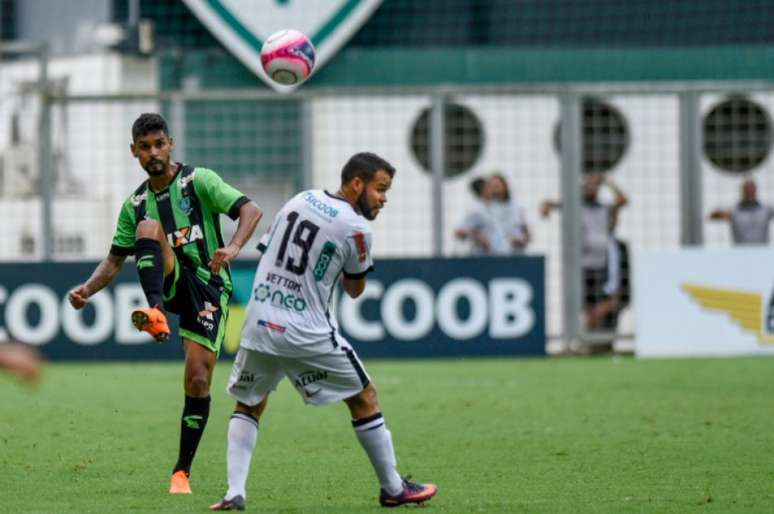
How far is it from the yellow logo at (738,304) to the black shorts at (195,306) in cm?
1181

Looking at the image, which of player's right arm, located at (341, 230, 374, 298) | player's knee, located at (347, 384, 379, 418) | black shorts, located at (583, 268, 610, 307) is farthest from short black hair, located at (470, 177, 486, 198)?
player's knee, located at (347, 384, 379, 418)

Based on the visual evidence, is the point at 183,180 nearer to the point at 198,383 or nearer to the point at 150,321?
the point at 198,383

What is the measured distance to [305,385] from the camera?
30.8ft

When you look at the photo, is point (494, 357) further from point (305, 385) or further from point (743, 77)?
point (305, 385)

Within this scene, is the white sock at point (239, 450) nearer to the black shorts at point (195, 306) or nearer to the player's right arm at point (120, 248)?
the black shorts at point (195, 306)

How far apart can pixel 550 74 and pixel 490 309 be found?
21.8 ft

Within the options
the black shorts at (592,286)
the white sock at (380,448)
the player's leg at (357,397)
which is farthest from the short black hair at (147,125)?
the black shorts at (592,286)

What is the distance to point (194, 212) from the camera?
10.6 metres

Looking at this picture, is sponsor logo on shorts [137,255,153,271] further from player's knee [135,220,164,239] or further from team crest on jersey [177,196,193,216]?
team crest on jersey [177,196,193,216]

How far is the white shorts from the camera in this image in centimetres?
930

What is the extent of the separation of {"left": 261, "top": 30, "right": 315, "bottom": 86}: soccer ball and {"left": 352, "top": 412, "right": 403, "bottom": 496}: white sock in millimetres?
3052

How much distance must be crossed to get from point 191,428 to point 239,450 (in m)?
1.20

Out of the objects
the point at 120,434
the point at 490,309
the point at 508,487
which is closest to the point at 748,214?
the point at 490,309

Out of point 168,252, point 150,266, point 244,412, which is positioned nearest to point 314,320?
point 244,412
